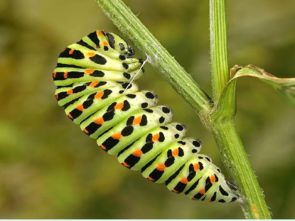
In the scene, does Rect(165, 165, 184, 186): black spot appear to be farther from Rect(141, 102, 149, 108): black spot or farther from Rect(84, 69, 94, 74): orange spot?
Rect(84, 69, 94, 74): orange spot

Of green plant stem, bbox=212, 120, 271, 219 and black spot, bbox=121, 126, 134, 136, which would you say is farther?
black spot, bbox=121, 126, 134, 136

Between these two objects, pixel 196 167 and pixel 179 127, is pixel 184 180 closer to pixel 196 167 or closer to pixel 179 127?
pixel 196 167

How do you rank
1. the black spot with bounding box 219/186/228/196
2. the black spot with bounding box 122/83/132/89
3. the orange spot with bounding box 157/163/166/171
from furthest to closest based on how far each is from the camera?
the black spot with bounding box 122/83/132/89, the orange spot with bounding box 157/163/166/171, the black spot with bounding box 219/186/228/196

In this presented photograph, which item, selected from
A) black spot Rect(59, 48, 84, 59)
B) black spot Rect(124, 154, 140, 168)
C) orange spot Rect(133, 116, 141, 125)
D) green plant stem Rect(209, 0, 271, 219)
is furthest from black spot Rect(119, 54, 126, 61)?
green plant stem Rect(209, 0, 271, 219)

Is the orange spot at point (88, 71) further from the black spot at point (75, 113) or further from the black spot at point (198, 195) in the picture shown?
the black spot at point (198, 195)

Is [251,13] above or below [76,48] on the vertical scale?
below

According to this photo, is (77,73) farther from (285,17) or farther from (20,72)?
(285,17)

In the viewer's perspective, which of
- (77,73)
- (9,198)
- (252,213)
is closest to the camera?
(252,213)

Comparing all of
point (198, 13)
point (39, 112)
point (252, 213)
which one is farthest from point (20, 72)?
point (252, 213)
